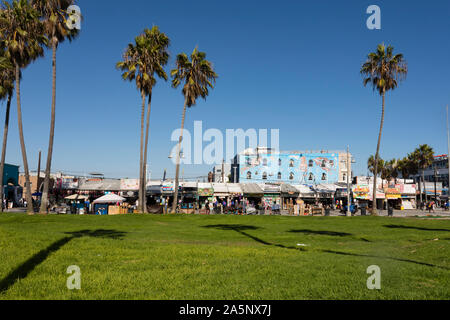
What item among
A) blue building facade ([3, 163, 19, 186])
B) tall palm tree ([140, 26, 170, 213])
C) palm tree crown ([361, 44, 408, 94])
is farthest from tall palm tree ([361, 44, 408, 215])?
blue building facade ([3, 163, 19, 186])

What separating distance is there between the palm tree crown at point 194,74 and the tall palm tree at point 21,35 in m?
12.4

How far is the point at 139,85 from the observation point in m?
35.7

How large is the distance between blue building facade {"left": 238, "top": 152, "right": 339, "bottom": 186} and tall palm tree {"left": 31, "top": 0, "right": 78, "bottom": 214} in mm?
42829

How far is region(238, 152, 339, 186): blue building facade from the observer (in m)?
70.1

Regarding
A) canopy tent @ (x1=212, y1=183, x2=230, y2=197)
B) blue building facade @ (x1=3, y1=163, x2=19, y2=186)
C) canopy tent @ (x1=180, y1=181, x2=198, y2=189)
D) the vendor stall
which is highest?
blue building facade @ (x1=3, y1=163, x2=19, y2=186)

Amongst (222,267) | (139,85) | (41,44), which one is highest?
(41,44)

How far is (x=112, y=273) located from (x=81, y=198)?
41885 millimetres

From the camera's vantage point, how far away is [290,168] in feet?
232

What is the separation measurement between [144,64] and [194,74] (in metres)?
5.23

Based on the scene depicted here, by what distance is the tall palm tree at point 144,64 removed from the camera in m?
35.2

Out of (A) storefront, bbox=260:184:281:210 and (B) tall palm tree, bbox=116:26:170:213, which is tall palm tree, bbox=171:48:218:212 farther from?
(A) storefront, bbox=260:184:281:210
